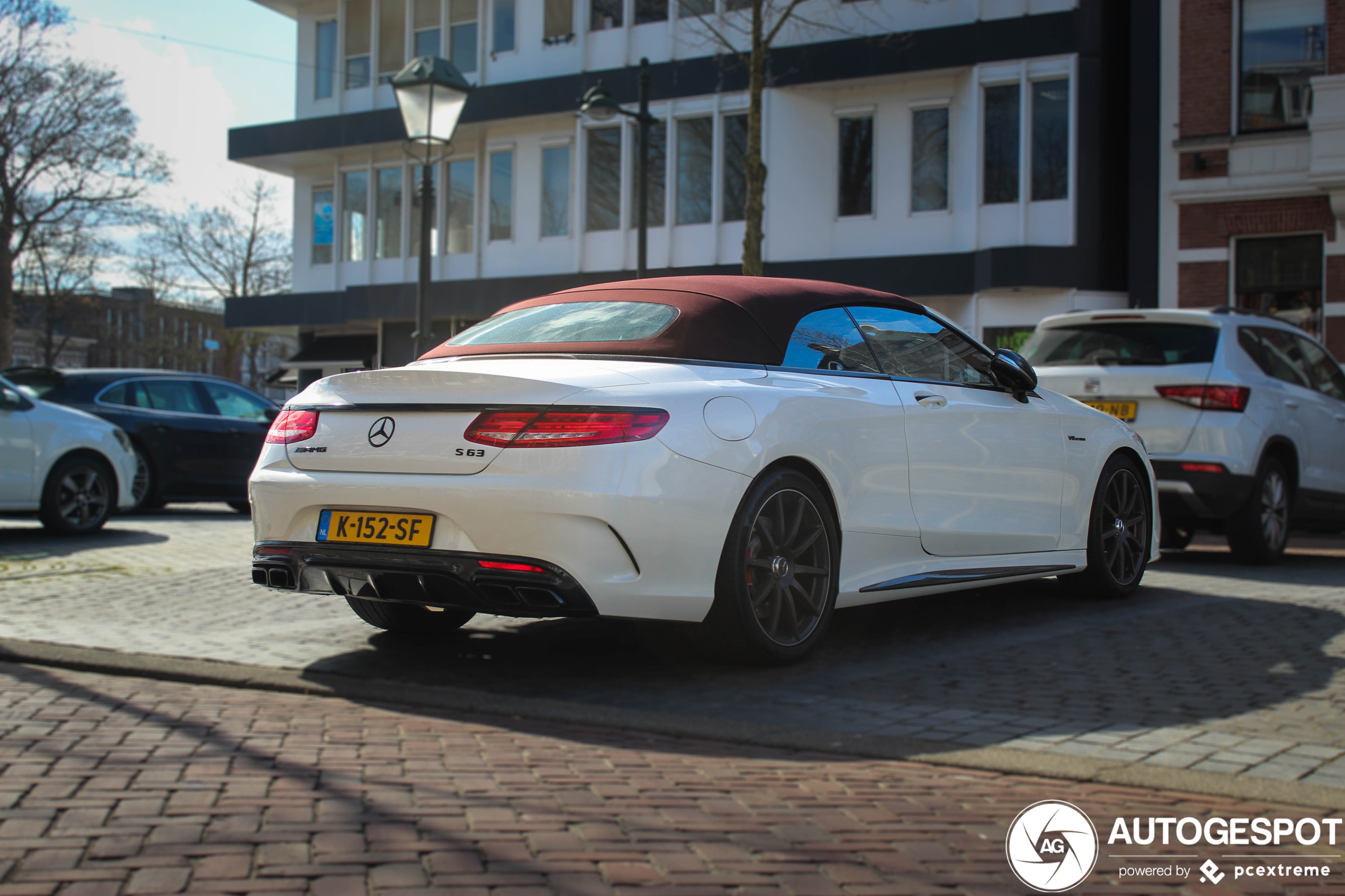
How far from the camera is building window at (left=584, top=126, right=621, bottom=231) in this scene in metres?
26.2

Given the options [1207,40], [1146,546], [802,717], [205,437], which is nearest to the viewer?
[802,717]

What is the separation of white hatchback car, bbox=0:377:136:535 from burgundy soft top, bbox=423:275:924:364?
6.31 meters

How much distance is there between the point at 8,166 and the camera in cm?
3825

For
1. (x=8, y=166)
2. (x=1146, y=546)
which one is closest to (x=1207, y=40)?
(x=1146, y=546)

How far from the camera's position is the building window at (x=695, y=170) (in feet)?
81.7

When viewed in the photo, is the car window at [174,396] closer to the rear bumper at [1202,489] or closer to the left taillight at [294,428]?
the left taillight at [294,428]

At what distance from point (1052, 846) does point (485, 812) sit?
133cm

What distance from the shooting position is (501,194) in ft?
92.3

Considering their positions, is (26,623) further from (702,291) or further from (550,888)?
(550,888)

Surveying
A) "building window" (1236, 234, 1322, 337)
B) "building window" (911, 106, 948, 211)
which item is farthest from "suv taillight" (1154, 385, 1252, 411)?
"building window" (911, 106, 948, 211)

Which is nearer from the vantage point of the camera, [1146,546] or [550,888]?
[550,888]

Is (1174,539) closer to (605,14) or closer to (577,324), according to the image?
(577,324)

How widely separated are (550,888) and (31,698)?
8.83 ft

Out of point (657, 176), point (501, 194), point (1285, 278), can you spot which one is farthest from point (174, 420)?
point (1285, 278)
